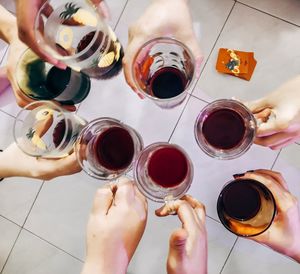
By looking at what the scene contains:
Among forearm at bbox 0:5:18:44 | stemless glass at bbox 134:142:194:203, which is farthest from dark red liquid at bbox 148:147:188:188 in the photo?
forearm at bbox 0:5:18:44

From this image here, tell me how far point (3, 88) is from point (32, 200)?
0.38m

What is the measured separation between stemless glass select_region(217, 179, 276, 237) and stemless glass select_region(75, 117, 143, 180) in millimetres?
306

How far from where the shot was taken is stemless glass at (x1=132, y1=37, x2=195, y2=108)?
108 centimetres

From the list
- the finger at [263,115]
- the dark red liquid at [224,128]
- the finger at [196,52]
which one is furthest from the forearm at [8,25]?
the finger at [263,115]

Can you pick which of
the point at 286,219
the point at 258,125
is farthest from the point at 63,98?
the point at 286,219

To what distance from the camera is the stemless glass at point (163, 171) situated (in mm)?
1130

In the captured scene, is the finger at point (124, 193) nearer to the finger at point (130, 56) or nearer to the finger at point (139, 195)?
the finger at point (139, 195)

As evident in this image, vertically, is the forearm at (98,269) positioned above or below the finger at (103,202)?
below

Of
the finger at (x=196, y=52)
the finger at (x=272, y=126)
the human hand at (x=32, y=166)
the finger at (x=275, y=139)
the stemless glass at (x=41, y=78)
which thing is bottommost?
the human hand at (x=32, y=166)

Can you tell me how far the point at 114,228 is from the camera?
1118mm

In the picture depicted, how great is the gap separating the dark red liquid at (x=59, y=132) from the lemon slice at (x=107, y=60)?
0.19 metres

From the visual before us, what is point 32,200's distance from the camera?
148cm

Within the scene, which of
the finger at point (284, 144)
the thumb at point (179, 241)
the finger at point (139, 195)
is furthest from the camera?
the finger at point (284, 144)

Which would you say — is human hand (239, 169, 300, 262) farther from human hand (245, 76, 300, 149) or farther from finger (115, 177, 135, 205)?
finger (115, 177, 135, 205)
